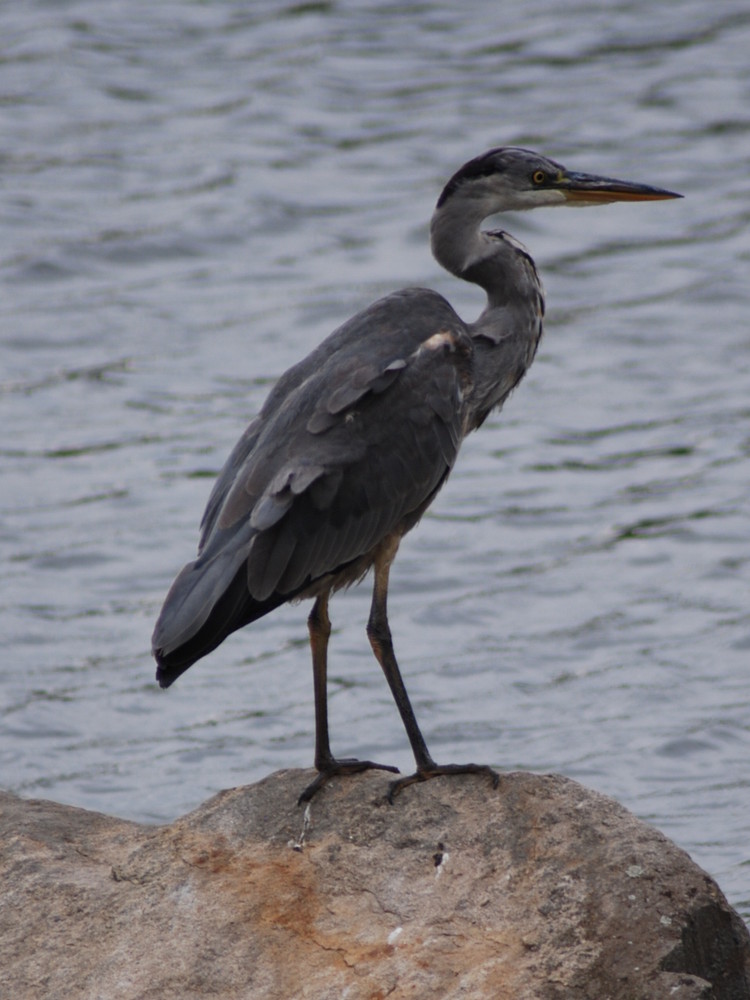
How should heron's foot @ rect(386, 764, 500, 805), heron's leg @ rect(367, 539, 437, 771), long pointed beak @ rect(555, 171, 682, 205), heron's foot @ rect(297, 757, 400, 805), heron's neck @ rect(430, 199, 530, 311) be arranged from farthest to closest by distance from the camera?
1. long pointed beak @ rect(555, 171, 682, 205)
2. heron's neck @ rect(430, 199, 530, 311)
3. heron's leg @ rect(367, 539, 437, 771)
4. heron's foot @ rect(297, 757, 400, 805)
5. heron's foot @ rect(386, 764, 500, 805)

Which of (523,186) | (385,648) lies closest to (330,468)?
(385,648)

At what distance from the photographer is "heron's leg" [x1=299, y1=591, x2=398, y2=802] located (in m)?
5.80

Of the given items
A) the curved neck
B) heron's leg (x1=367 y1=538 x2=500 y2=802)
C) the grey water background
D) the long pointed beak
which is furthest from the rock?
the long pointed beak

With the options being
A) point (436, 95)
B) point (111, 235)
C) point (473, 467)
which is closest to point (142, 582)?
point (473, 467)

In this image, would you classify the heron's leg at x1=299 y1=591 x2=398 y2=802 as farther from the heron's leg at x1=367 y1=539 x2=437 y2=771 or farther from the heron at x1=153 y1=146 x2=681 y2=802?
the heron's leg at x1=367 y1=539 x2=437 y2=771

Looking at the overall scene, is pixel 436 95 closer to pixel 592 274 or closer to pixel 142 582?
pixel 592 274

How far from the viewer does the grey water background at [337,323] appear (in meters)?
9.07

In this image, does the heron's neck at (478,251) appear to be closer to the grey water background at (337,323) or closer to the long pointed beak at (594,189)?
the long pointed beak at (594,189)

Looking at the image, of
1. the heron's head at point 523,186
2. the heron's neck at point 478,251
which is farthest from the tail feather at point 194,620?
the heron's head at point 523,186

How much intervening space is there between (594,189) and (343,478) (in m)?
1.87

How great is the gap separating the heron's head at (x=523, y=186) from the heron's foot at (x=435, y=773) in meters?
2.35

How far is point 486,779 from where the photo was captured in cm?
551

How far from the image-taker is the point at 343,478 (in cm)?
609

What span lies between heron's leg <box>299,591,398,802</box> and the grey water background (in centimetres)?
216
